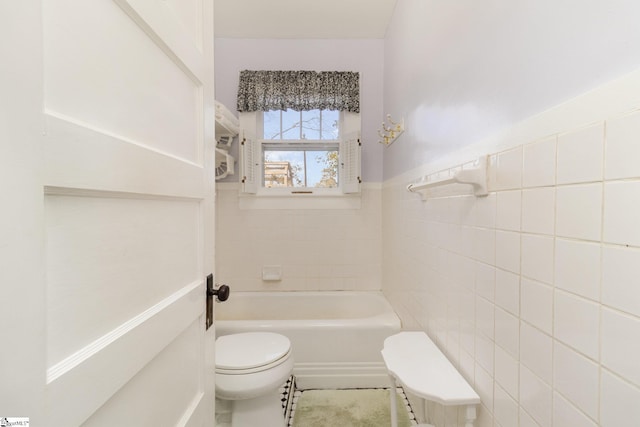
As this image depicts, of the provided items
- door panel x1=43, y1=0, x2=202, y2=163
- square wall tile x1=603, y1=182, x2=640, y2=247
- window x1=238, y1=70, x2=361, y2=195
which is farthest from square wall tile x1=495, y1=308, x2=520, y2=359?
window x1=238, y1=70, x2=361, y2=195

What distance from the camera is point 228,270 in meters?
2.68

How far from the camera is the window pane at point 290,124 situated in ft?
8.94

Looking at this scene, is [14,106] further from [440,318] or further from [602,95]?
Result: [440,318]

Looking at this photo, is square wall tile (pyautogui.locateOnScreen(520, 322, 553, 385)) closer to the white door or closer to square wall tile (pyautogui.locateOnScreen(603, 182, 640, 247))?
square wall tile (pyautogui.locateOnScreen(603, 182, 640, 247))

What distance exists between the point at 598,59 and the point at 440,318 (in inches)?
41.8

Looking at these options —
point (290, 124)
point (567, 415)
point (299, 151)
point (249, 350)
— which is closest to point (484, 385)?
point (567, 415)

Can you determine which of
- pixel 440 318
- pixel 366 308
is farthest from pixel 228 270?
pixel 440 318

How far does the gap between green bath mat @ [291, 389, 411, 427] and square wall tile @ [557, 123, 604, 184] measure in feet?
5.15

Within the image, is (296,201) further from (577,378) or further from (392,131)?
(577,378)

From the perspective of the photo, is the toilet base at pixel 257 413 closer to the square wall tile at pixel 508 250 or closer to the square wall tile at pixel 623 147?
the square wall tile at pixel 508 250

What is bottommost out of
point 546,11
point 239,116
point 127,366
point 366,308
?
point 366,308

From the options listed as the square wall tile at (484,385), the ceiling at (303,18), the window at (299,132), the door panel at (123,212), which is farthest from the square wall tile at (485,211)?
the ceiling at (303,18)

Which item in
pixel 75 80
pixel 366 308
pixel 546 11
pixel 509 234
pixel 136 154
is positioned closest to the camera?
pixel 75 80

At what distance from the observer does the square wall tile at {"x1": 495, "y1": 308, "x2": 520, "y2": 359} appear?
81cm
